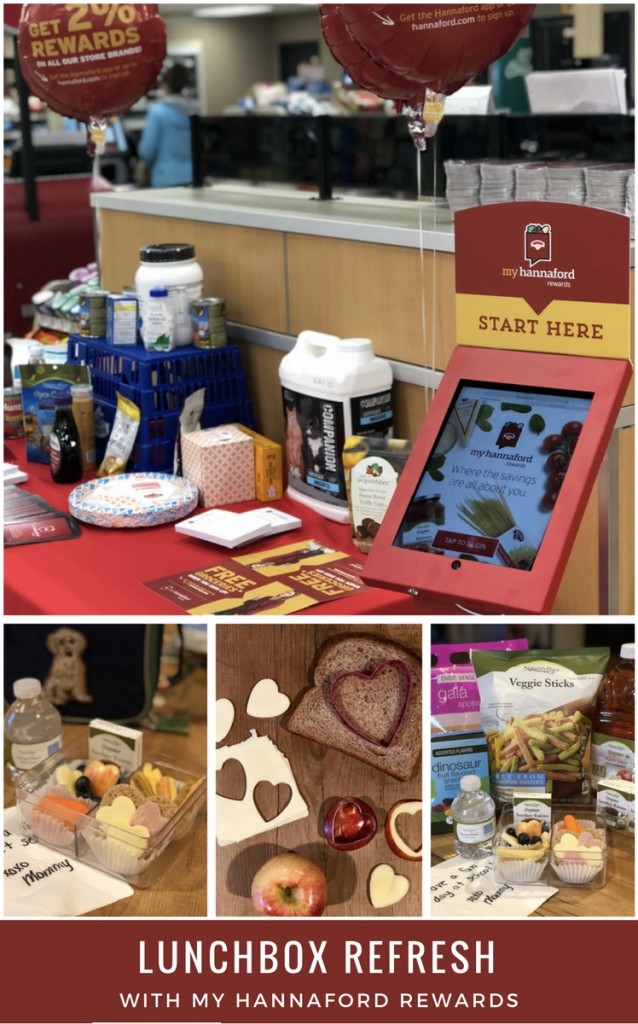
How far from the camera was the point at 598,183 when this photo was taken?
2.25m

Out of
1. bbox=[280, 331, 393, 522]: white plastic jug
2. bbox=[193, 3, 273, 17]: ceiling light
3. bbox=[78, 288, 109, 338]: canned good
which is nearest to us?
bbox=[280, 331, 393, 522]: white plastic jug

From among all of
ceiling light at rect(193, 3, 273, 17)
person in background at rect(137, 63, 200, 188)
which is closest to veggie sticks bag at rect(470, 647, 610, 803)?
person in background at rect(137, 63, 200, 188)

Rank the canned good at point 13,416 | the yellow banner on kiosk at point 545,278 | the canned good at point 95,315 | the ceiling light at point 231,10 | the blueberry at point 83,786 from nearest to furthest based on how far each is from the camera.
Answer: the yellow banner on kiosk at point 545,278 < the blueberry at point 83,786 < the canned good at point 95,315 < the canned good at point 13,416 < the ceiling light at point 231,10

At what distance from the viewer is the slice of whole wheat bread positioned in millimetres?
1513

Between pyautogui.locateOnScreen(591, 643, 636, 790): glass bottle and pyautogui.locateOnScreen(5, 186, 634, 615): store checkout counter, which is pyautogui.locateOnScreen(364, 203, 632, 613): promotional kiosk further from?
pyautogui.locateOnScreen(591, 643, 636, 790): glass bottle

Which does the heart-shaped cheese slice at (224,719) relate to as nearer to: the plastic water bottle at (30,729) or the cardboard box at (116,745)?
the cardboard box at (116,745)

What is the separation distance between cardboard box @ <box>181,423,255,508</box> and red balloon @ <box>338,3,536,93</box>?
2.82 feet

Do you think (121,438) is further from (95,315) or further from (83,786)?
(83,786)

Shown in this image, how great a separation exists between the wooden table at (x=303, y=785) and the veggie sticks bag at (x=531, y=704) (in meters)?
0.27

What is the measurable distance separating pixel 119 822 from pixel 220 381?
Answer: 123 cm

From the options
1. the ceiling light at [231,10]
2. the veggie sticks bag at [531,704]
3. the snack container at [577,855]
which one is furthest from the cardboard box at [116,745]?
the ceiling light at [231,10]

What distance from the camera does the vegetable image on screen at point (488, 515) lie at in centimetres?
146

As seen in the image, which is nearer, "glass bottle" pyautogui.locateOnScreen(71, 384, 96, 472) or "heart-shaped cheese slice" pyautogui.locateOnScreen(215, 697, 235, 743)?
"heart-shaped cheese slice" pyautogui.locateOnScreen(215, 697, 235, 743)

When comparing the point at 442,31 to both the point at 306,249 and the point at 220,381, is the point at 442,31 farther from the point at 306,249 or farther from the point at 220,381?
the point at 220,381
